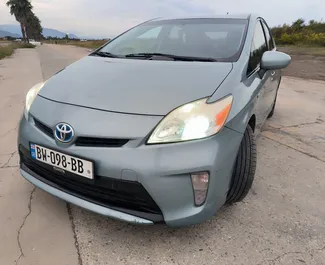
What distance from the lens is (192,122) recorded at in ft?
5.15

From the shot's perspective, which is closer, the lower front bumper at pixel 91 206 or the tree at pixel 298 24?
the lower front bumper at pixel 91 206

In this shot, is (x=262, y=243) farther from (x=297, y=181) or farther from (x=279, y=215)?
(x=297, y=181)

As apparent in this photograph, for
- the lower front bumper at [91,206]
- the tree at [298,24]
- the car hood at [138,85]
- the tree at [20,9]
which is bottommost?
the lower front bumper at [91,206]

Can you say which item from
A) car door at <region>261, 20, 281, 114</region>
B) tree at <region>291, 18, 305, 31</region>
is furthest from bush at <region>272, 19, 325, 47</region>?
car door at <region>261, 20, 281, 114</region>

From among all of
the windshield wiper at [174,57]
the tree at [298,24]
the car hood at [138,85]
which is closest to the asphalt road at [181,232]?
the car hood at [138,85]

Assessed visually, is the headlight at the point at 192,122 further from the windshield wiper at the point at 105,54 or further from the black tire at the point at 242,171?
the windshield wiper at the point at 105,54

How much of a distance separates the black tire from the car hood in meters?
0.47

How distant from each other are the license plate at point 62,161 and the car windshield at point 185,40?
1099mm

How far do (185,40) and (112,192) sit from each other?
1523mm

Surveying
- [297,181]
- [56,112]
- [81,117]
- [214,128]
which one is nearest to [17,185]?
[56,112]

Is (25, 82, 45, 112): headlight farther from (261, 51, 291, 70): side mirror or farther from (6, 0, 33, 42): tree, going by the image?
(6, 0, 33, 42): tree

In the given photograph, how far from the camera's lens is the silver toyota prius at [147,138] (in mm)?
1490

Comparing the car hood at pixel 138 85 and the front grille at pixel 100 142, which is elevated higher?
the car hood at pixel 138 85

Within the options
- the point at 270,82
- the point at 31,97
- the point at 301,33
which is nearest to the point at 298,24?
the point at 301,33
